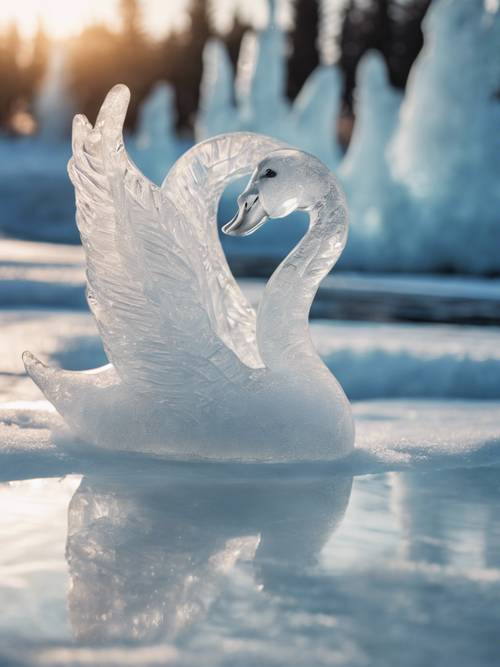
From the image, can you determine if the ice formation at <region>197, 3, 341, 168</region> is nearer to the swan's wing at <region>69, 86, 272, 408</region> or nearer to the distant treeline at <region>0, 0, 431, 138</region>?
the distant treeline at <region>0, 0, 431, 138</region>

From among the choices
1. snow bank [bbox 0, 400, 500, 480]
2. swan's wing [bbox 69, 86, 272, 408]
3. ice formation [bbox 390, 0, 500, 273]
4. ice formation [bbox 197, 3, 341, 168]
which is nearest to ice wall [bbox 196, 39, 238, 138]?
ice formation [bbox 197, 3, 341, 168]

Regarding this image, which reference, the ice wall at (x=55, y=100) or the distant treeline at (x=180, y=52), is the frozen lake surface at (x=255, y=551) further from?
the ice wall at (x=55, y=100)

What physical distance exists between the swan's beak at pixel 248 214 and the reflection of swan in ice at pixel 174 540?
868mm

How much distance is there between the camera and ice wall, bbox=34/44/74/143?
52438 mm

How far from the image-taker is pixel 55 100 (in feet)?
173

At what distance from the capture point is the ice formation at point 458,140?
57.9 feet

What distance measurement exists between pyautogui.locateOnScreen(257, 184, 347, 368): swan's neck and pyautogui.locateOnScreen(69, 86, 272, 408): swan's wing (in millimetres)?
225

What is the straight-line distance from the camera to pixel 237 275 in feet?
46.5

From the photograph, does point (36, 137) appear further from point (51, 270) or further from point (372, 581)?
point (372, 581)

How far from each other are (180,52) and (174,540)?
162 feet

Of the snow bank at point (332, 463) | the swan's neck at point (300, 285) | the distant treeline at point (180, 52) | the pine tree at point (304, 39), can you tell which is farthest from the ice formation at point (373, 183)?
the pine tree at point (304, 39)

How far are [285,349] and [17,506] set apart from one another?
3.84ft

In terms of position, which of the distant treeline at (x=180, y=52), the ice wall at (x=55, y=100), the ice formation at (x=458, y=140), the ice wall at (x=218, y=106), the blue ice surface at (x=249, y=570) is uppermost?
the blue ice surface at (x=249, y=570)

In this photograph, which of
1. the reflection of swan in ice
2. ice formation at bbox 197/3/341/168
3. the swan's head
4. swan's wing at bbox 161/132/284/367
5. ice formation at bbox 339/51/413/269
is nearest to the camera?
the reflection of swan in ice
